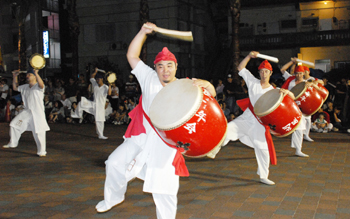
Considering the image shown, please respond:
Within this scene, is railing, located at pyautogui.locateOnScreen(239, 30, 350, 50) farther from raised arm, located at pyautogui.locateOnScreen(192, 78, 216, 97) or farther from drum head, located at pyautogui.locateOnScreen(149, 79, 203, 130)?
drum head, located at pyautogui.locateOnScreen(149, 79, 203, 130)

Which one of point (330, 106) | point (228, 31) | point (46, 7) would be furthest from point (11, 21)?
point (330, 106)

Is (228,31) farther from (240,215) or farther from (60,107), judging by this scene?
(240,215)

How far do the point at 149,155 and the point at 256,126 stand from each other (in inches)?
109

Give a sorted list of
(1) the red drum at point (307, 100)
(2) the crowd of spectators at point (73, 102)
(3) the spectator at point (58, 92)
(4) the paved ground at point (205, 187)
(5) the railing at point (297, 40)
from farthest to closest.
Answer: (5) the railing at point (297, 40)
(3) the spectator at point (58, 92)
(2) the crowd of spectators at point (73, 102)
(1) the red drum at point (307, 100)
(4) the paved ground at point (205, 187)

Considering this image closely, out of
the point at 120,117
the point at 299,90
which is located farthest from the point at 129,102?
the point at 299,90

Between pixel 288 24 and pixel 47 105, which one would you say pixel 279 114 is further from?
pixel 288 24

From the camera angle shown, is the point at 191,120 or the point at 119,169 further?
the point at 119,169

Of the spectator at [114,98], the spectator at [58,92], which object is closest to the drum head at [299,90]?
the spectator at [114,98]

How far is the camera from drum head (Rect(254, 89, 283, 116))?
558 cm

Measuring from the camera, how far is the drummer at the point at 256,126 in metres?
6.05

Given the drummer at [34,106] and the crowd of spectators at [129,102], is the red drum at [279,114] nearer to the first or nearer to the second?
the drummer at [34,106]

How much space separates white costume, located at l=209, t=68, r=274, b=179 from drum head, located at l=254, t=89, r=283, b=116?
29 centimetres

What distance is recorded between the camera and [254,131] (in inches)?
245

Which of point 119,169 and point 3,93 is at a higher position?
point 3,93
